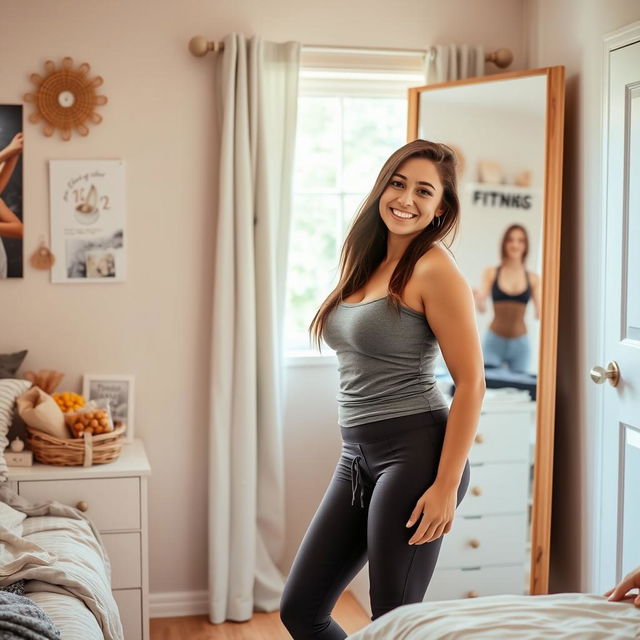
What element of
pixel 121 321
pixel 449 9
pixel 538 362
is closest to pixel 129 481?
pixel 121 321

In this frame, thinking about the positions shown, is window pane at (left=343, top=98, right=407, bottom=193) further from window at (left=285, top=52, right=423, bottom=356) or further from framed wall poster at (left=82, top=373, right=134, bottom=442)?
framed wall poster at (left=82, top=373, right=134, bottom=442)

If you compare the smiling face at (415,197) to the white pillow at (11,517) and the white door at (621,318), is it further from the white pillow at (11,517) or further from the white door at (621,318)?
the white pillow at (11,517)

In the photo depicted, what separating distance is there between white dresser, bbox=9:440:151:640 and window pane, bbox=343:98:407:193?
1467 mm

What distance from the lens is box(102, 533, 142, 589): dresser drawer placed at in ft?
8.79

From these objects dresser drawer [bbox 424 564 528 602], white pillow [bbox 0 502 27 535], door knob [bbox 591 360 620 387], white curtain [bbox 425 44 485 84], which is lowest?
dresser drawer [bbox 424 564 528 602]

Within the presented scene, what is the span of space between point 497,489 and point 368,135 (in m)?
1.46

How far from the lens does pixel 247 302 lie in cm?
308

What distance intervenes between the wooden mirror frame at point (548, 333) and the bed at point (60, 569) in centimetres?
146

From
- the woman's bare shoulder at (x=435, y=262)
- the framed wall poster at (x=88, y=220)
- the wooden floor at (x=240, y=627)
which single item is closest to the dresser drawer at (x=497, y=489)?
the wooden floor at (x=240, y=627)

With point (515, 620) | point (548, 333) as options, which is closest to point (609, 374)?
point (548, 333)

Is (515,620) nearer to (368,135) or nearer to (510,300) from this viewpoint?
(510,300)

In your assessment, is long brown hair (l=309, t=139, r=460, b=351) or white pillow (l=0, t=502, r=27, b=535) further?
white pillow (l=0, t=502, r=27, b=535)

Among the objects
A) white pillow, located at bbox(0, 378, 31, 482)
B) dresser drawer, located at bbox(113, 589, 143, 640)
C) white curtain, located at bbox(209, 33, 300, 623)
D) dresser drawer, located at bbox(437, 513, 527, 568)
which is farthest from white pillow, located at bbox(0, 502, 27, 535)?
dresser drawer, located at bbox(437, 513, 527, 568)

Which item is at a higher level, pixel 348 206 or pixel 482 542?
pixel 348 206
